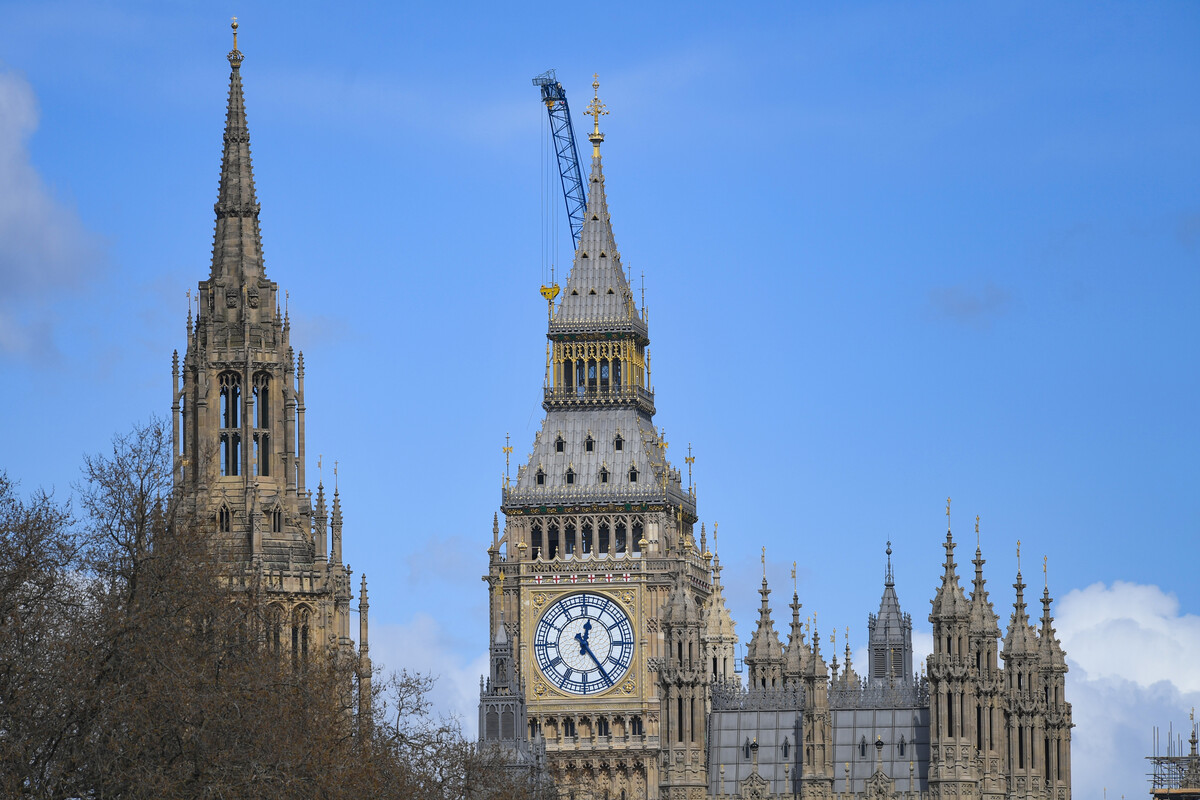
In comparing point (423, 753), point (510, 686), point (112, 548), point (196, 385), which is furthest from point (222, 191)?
point (112, 548)

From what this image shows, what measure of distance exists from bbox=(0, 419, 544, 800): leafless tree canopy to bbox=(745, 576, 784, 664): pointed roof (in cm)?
6049

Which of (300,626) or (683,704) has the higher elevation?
(300,626)

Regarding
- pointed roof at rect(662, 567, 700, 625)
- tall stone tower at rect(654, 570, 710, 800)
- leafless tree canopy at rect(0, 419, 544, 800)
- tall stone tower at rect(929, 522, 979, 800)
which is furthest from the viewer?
pointed roof at rect(662, 567, 700, 625)

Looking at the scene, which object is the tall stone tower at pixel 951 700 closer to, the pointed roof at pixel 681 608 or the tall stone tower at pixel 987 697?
the tall stone tower at pixel 987 697

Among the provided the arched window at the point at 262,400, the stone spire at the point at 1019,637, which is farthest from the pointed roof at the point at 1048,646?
the arched window at the point at 262,400

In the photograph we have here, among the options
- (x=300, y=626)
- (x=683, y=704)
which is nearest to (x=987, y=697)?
(x=683, y=704)

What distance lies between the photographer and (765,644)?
18212 cm

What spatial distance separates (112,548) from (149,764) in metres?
12.3

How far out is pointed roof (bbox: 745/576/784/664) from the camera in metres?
180

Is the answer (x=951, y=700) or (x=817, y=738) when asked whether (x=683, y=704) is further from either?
(x=951, y=700)

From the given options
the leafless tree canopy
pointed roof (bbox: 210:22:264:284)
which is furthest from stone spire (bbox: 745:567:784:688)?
the leafless tree canopy

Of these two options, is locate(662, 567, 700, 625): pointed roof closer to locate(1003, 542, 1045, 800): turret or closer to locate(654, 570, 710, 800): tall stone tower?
locate(654, 570, 710, 800): tall stone tower

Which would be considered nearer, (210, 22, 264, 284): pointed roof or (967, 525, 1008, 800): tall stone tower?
(967, 525, 1008, 800): tall stone tower

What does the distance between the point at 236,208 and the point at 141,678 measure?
296 ft
